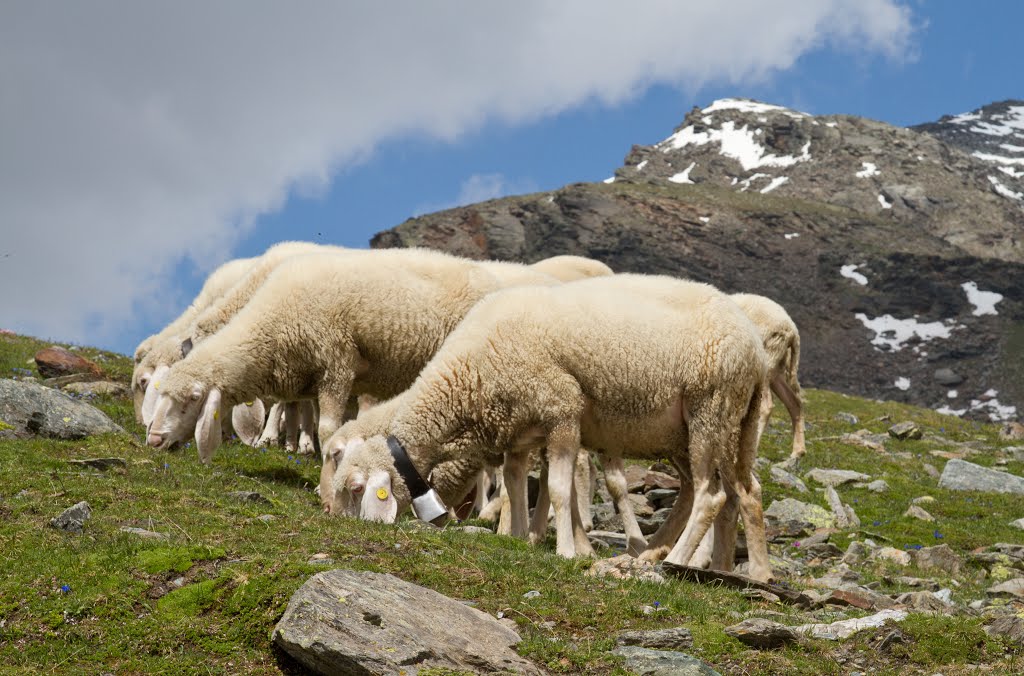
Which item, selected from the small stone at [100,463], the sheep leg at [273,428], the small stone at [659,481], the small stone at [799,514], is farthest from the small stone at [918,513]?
the small stone at [100,463]

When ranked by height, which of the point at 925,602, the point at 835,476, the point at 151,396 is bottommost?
the point at 925,602

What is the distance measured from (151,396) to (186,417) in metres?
1.76

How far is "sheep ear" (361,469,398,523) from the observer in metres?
11.4

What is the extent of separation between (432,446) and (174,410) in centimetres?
452

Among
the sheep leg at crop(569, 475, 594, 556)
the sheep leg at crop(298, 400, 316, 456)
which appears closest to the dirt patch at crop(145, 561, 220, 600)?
the sheep leg at crop(569, 475, 594, 556)

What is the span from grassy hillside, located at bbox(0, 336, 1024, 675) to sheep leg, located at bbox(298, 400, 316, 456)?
4.39m

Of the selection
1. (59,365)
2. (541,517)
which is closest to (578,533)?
(541,517)

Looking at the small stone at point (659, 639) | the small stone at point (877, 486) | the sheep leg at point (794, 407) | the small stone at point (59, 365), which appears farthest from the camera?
the sheep leg at point (794, 407)

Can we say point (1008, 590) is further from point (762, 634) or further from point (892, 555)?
point (762, 634)

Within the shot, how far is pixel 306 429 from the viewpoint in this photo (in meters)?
17.2

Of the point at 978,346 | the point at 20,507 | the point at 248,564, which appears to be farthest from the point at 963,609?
the point at 978,346

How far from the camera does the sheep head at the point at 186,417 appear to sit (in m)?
14.4

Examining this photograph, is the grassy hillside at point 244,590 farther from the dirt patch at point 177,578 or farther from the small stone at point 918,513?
the small stone at point 918,513

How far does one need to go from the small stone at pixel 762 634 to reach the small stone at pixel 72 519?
597 centimetres
